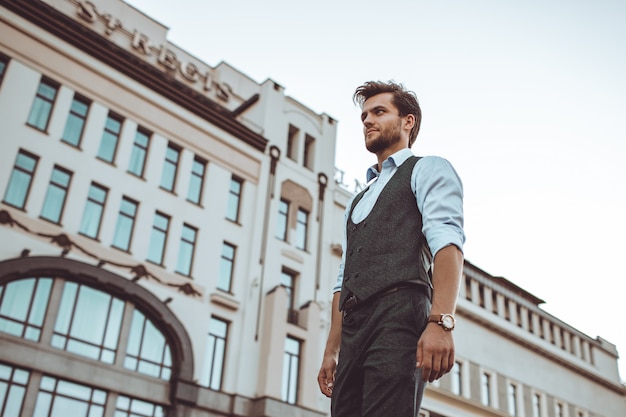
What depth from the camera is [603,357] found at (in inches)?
1748

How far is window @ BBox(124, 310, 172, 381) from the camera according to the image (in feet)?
66.9

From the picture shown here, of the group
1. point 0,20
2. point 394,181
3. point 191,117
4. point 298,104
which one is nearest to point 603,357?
point 298,104

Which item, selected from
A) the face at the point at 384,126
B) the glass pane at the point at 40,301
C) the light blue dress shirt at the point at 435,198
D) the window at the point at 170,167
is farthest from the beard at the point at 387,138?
the window at the point at 170,167

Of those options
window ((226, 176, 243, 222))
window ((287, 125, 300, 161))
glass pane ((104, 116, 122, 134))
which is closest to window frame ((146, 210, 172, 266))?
window ((226, 176, 243, 222))

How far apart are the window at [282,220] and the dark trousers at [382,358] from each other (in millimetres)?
22688

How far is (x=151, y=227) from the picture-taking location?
22156 mm

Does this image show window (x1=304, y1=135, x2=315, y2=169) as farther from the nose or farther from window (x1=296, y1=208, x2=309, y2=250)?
the nose

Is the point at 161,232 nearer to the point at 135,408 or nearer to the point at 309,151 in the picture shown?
the point at 135,408

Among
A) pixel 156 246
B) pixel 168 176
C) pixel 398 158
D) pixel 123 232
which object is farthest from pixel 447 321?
pixel 168 176

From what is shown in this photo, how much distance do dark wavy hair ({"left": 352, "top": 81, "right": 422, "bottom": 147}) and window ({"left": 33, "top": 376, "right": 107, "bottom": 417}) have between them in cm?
1652

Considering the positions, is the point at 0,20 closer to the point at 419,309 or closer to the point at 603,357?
the point at 419,309

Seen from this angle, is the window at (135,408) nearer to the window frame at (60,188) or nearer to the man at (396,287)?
the window frame at (60,188)

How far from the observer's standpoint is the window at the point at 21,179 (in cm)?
1911

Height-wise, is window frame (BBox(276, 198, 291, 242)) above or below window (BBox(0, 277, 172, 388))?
above
